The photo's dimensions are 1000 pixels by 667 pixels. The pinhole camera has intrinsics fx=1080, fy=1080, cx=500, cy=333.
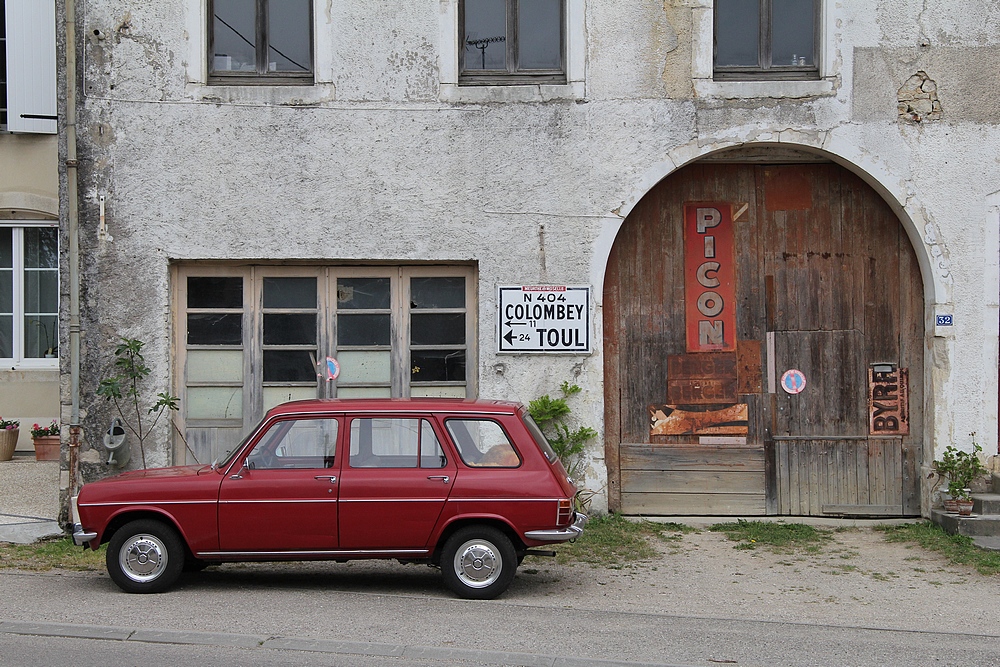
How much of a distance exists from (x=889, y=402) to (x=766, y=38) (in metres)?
3.96

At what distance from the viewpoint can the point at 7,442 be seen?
1438 centimetres

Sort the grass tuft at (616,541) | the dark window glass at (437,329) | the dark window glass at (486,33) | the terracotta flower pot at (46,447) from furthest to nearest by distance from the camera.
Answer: the terracotta flower pot at (46,447) → the dark window glass at (437,329) → the dark window glass at (486,33) → the grass tuft at (616,541)

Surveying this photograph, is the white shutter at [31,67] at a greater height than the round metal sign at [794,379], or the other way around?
the white shutter at [31,67]

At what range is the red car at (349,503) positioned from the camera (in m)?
7.82

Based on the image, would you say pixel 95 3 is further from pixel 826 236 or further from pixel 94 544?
pixel 826 236

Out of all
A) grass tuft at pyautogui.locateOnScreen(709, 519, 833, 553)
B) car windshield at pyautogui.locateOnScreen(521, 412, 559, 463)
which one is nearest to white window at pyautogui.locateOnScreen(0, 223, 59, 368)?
car windshield at pyautogui.locateOnScreen(521, 412, 559, 463)

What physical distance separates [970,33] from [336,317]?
23.0 ft

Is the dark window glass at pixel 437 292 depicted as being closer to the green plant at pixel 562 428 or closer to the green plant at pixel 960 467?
the green plant at pixel 562 428

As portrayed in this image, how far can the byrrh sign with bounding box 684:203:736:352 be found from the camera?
11.3m

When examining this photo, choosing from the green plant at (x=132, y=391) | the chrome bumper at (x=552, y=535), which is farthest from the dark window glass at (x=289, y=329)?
the chrome bumper at (x=552, y=535)

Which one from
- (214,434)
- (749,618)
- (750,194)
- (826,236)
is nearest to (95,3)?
(214,434)

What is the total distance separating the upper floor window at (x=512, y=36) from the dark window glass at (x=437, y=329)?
256cm

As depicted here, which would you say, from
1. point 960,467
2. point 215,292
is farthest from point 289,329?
point 960,467

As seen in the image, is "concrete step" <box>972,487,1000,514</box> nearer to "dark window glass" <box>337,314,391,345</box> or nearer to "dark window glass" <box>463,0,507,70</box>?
"dark window glass" <box>337,314,391,345</box>
